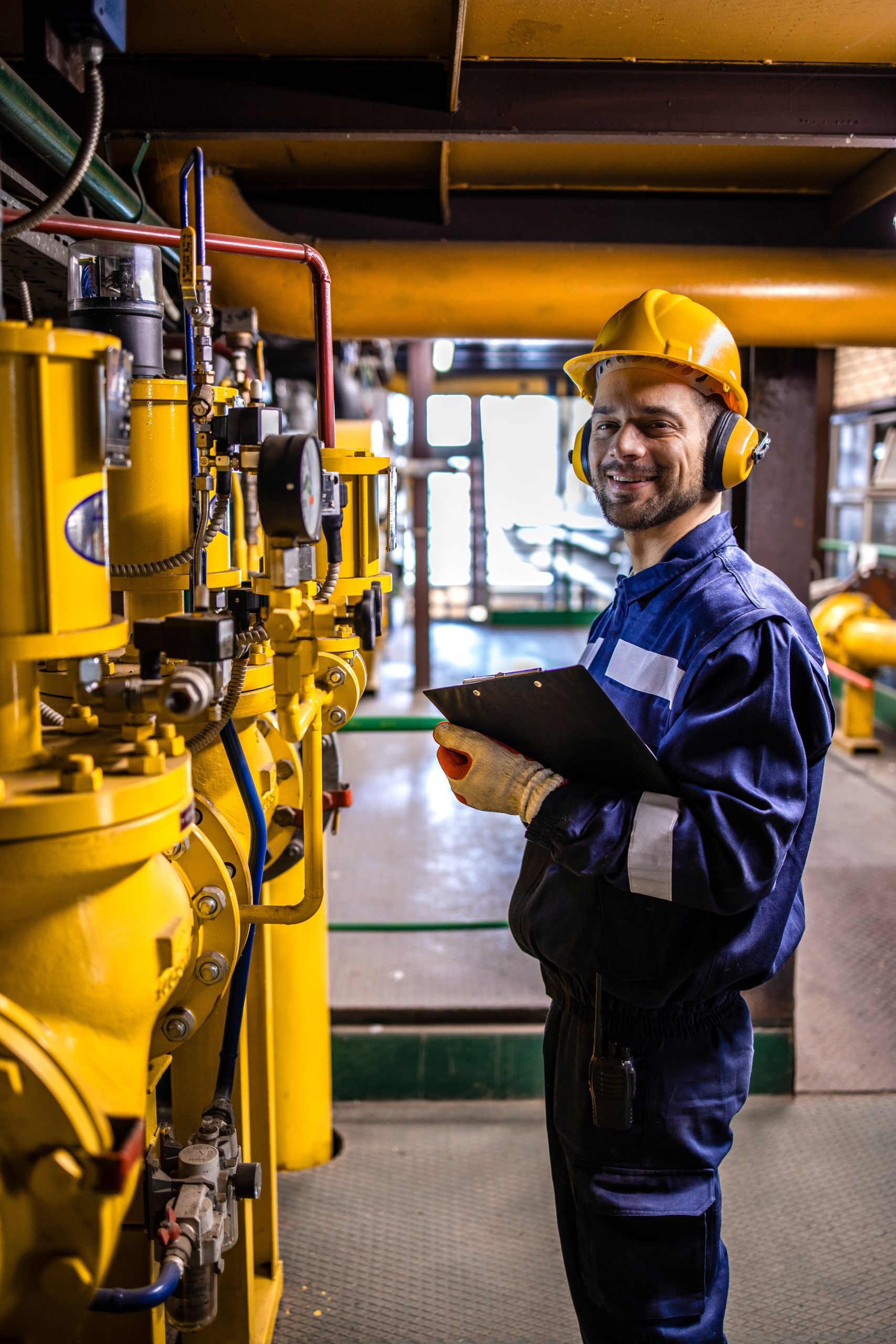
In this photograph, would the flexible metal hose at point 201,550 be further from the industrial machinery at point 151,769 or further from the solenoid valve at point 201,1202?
the solenoid valve at point 201,1202

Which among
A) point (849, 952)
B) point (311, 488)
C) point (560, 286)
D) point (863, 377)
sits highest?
point (863, 377)

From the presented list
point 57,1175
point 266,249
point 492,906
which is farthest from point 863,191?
point 492,906

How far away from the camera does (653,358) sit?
1.59 m

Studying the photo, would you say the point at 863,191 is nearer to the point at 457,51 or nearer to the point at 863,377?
the point at 457,51

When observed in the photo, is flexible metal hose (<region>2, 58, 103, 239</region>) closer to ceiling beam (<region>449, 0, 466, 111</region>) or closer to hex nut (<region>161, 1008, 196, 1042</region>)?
ceiling beam (<region>449, 0, 466, 111</region>)

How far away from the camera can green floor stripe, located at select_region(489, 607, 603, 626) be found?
30.6ft

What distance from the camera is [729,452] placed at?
5.15 ft

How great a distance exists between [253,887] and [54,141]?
3.61ft

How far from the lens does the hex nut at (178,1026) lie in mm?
1309

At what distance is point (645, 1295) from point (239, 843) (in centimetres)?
86

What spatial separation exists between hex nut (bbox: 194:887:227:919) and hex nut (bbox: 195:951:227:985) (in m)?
0.06

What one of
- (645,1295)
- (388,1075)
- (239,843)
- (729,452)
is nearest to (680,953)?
(645,1295)

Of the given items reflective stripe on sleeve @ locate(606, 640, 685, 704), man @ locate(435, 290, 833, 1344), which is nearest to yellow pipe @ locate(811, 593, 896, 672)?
man @ locate(435, 290, 833, 1344)

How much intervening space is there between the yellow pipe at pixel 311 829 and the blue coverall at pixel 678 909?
0.29m
